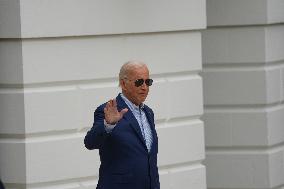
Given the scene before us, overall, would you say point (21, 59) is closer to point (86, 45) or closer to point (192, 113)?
point (86, 45)

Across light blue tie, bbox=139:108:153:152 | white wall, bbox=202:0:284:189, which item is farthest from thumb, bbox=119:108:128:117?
white wall, bbox=202:0:284:189

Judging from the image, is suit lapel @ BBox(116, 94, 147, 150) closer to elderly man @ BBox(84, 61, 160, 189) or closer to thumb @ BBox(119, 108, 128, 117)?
elderly man @ BBox(84, 61, 160, 189)

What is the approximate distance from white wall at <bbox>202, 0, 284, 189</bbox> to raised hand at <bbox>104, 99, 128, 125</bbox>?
445 centimetres

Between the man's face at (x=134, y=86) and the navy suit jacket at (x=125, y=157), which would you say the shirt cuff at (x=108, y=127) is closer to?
the navy suit jacket at (x=125, y=157)

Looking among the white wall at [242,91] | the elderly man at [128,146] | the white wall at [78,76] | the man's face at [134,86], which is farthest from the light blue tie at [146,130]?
the white wall at [242,91]

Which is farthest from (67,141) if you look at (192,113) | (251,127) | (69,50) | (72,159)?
(251,127)

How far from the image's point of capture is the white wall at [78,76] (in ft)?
28.5

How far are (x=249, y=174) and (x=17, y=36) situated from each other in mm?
3716

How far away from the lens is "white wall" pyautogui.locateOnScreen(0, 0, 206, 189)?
869 centimetres

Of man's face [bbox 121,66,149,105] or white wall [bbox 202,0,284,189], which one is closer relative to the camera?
man's face [bbox 121,66,149,105]

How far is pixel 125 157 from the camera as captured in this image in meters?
7.32

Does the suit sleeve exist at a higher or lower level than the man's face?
lower

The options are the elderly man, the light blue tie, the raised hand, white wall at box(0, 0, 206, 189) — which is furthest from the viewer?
white wall at box(0, 0, 206, 189)

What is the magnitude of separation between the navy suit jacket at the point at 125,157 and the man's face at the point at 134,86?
0.28 feet
